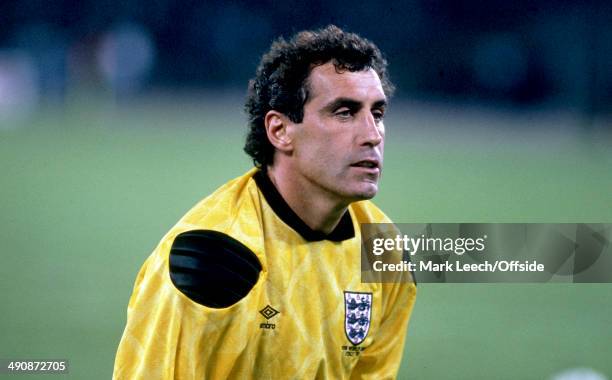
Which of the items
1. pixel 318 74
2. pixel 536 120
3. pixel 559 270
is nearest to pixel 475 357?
pixel 559 270

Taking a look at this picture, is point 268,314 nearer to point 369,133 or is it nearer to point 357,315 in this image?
point 357,315

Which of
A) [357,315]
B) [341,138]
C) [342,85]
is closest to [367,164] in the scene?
[341,138]

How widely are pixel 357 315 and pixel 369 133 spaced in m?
0.55

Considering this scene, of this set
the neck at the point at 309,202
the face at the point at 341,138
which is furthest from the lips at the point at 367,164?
the neck at the point at 309,202

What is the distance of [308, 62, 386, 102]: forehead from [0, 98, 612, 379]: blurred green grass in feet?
6.81

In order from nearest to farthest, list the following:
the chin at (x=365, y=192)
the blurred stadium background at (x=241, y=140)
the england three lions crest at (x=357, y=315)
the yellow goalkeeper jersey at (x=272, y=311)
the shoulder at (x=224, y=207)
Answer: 1. the yellow goalkeeper jersey at (x=272, y=311)
2. the shoulder at (x=224, y=207)
3. the chin at (x=365, y=192)
4. the england three lions crest at (x=357, y=315)
5. the blurred stadium background at (x=241, y=140)

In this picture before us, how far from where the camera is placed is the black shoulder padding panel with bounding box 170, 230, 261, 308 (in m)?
2.33

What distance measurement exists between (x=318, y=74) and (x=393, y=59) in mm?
3308

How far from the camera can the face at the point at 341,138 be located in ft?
8.63

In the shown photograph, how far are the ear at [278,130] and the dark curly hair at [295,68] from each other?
21 mm

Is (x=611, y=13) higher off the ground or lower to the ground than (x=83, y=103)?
higher

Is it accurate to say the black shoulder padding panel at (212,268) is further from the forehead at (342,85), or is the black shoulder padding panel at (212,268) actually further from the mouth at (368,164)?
the forehead at (342,85)

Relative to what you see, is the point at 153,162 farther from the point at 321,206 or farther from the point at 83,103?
the point at 321,206

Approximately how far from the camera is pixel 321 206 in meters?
2.69
